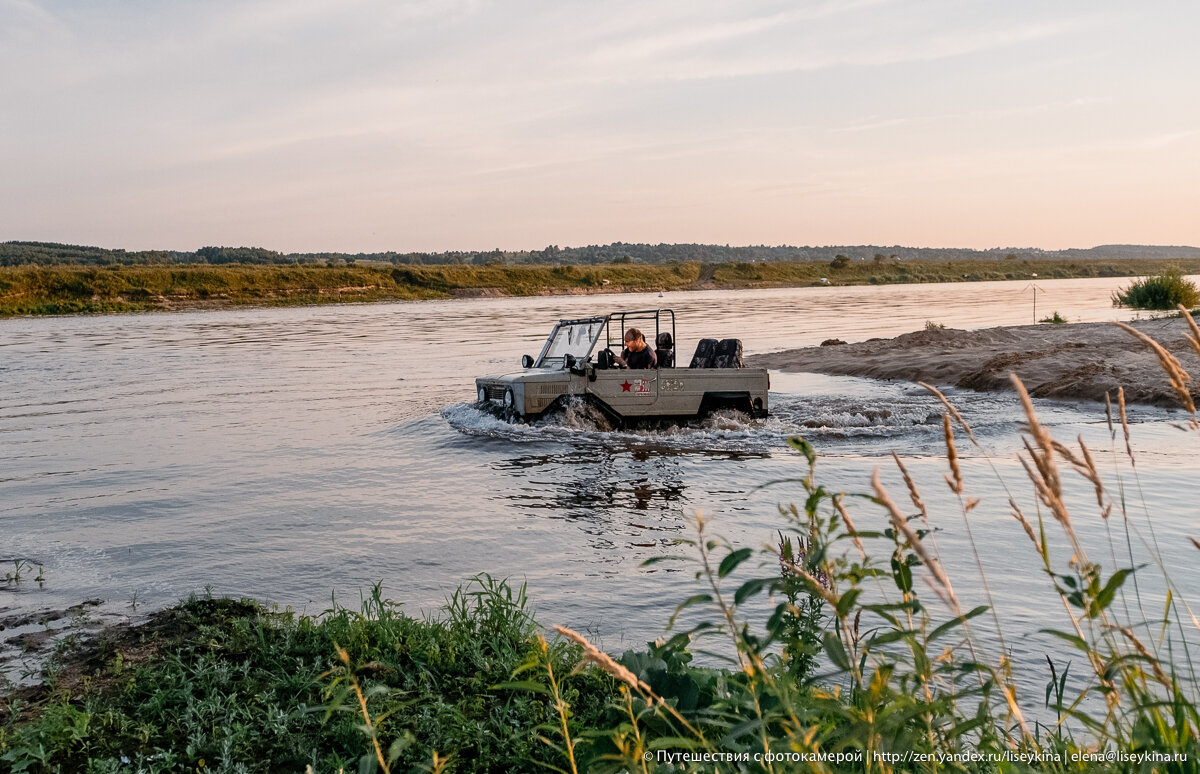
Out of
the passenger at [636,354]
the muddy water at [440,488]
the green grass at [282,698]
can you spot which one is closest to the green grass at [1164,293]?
the muddy water at [440,488]

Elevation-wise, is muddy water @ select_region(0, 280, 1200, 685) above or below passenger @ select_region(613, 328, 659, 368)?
below

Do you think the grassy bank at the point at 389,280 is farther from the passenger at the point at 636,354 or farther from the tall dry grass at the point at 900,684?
the tall dry grass at the point at 900,684

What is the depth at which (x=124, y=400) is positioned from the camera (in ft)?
64.7

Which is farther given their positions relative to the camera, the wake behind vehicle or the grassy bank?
the grassy bank

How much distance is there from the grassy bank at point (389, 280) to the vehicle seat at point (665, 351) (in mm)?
38071

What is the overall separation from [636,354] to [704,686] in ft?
35.0

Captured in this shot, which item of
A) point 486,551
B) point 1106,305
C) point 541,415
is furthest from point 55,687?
point 1106,305

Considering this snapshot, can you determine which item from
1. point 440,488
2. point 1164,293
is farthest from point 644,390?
point 1164,293

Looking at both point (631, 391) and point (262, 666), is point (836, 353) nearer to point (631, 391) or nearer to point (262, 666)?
point (631, 391)

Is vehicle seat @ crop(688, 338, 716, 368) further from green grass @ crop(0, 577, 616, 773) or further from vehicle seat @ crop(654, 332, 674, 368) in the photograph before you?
green grass @ crop(0, 577, 616, 773)

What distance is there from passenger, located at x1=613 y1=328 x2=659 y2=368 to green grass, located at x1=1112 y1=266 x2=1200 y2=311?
24921 mm

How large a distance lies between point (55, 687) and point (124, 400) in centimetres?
1694

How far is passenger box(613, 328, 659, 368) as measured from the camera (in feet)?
45.8

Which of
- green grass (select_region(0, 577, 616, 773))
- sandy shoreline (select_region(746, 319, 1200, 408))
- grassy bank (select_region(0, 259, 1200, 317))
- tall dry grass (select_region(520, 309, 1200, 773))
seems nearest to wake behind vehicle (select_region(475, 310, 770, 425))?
sandy shoreline (select_region(746, 319, 1200, 408))
